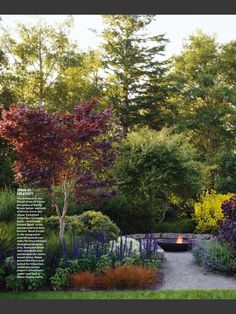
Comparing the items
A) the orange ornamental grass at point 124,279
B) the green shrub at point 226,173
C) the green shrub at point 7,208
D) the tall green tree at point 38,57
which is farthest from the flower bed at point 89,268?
the tall green tree at point 38,57

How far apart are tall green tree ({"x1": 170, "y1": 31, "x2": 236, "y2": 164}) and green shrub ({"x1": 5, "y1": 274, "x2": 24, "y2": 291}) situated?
15.2m

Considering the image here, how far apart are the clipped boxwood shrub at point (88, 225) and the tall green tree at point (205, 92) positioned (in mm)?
11675

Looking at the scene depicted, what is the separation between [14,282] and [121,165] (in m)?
7.30

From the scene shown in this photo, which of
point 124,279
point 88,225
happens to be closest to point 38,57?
point 88,225

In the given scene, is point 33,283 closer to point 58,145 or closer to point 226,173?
point 58,145

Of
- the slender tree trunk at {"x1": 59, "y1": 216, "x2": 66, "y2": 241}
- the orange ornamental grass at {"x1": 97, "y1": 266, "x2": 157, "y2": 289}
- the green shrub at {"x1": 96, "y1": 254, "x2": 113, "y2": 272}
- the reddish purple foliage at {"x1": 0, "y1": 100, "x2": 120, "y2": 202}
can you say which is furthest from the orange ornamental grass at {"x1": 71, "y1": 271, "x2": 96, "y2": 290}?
the reddish purple foliage at {"x1": 0, "y1": 100, "x2": 120, "y2": 202}

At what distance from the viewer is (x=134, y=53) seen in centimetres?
2262

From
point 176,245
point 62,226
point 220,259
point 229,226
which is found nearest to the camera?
point 220,259

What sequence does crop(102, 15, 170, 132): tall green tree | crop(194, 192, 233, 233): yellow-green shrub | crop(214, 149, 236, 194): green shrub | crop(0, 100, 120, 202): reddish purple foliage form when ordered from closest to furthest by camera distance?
1. crop(0, 100, 120, 202): reddish purple foliage
2. crop(194, 192, 233, 233): yellow-green shrub
3. crop(214, 149, 236, 194): green shrub
4. crop(102, 15, 170, 132): tall green tree

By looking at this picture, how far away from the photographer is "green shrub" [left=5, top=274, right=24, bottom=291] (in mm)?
8967

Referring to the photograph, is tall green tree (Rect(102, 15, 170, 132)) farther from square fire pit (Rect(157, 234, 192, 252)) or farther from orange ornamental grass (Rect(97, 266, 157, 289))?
orange ornamental grass (Rect(97, 266, 157, 289))

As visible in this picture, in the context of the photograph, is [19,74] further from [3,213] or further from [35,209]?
[35,209]

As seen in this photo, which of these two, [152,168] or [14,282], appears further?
[152,168]

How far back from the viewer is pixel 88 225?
39.5 ft
